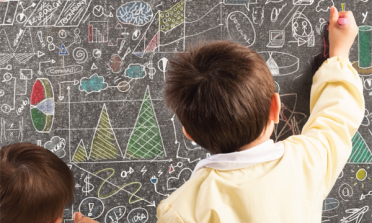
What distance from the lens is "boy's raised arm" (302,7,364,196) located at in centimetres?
79

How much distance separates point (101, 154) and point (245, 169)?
46 cm

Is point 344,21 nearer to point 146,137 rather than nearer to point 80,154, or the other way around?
point 146,137

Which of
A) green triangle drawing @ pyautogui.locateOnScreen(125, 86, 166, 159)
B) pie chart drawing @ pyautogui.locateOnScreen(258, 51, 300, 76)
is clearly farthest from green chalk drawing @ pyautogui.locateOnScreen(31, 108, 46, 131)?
pie chart drawing @ pyautogui.locateOnScreen(258, 51, 300, 76)

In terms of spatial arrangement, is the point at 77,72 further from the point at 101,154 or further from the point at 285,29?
the point at 285,29

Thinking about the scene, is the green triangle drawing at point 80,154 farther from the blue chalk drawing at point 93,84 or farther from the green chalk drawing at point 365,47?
the green chalk drawing at point 365,47

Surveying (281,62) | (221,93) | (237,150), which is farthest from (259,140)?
(281,62)

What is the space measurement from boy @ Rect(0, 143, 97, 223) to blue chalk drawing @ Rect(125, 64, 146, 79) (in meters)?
0.30

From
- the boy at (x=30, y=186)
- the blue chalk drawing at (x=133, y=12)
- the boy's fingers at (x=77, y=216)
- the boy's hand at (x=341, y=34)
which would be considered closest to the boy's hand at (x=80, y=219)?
the boy's fingers at (x=77, y=216)

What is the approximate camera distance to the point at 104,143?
0.98 meters

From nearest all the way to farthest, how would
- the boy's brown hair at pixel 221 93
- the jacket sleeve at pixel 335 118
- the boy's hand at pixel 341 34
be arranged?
the boy's brown hair at pixel 221 93 → the jacket sleeve at pixel 335 118 → the boy's hand at pixel 341 34

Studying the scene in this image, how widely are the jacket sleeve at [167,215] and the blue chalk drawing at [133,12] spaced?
521mm

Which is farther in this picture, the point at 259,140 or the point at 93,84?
the point at 93,84

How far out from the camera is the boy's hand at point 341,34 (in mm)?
919

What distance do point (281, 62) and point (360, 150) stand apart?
34 cm
